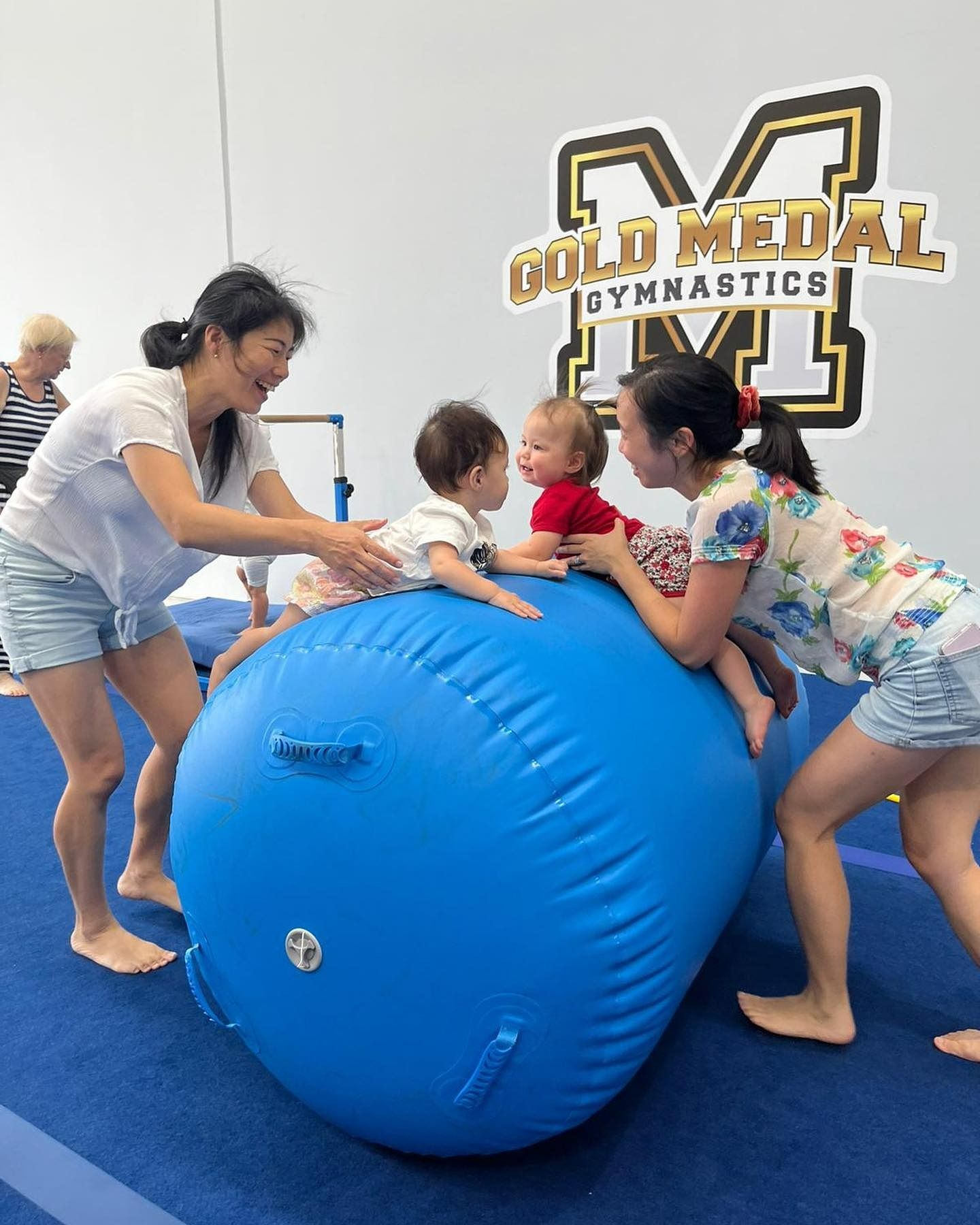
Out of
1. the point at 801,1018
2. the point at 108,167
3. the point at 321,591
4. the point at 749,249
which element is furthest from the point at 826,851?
the point at 108,167

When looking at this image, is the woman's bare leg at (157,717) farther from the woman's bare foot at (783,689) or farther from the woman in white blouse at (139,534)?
the woman's bare foot at (783,689)

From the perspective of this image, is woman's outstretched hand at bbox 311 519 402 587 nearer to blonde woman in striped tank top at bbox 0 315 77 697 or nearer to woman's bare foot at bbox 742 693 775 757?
woman's bare foot at bbox 742 693 775 757

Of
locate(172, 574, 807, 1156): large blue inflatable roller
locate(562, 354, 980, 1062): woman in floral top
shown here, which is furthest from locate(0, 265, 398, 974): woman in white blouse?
locate(562, 354, 980, 1062): woman in floral top

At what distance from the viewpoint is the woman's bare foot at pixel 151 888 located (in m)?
2.29

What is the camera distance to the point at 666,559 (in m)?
1.91

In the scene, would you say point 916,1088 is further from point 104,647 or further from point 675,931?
point 104,647

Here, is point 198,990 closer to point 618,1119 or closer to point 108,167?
point 618,1119

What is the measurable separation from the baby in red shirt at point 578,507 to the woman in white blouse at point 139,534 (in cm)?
39

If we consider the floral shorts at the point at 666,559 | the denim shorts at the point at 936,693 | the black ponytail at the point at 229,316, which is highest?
the black ponytail at the point at 229,316

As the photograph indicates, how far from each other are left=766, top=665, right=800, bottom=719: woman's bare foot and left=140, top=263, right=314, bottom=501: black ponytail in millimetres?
1175

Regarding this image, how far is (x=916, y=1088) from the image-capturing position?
1.66 meters

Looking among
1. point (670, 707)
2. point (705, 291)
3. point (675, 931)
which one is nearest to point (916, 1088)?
point (675, 931)

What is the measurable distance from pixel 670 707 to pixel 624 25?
11.8 ft

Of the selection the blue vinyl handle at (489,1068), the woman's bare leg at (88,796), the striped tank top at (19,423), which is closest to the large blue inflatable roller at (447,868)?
the blue vinyl handle at (489,1068)
